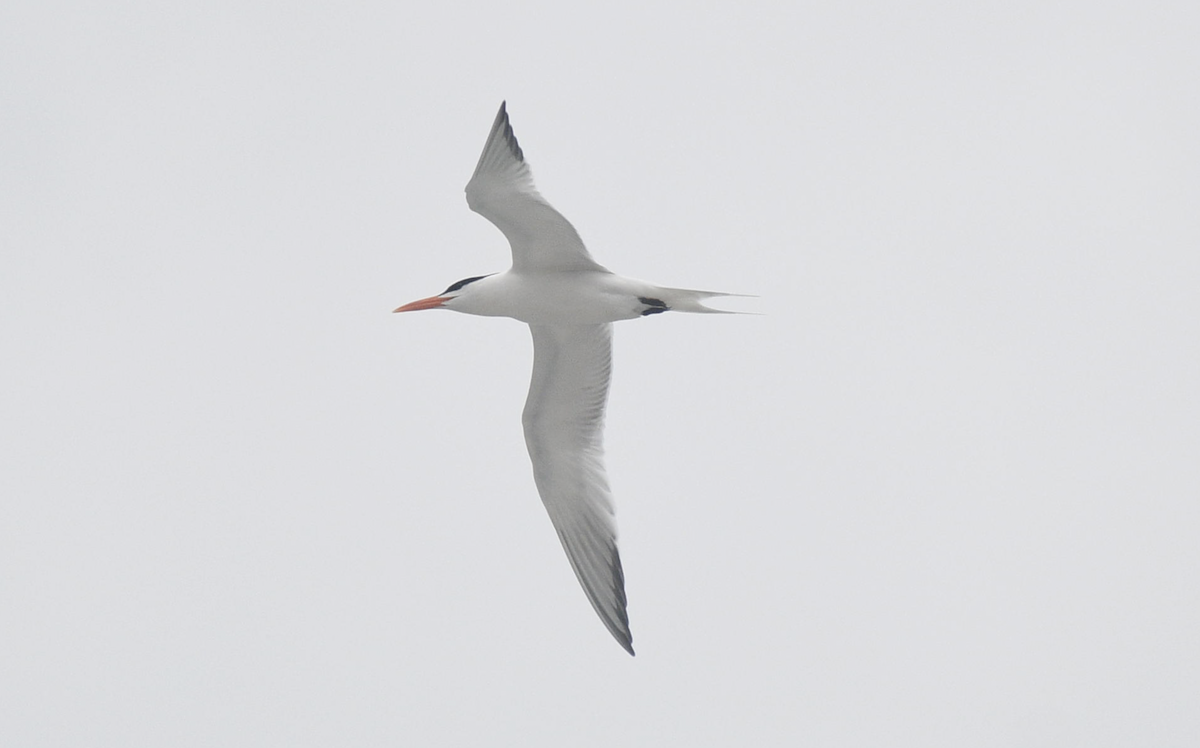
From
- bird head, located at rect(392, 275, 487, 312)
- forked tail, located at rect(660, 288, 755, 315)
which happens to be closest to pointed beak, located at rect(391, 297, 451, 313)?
bird head, located at rect(392, 275, 487, 312)

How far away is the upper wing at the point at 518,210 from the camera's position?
28.2 feet

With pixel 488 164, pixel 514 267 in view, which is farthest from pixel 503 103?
pixel 514 267

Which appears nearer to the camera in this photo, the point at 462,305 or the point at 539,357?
the point at 462,305

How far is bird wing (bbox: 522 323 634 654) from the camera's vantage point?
10039 mm

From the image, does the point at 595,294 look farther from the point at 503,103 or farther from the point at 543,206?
the point at 503,103

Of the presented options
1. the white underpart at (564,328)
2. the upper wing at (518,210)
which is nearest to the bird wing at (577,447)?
the white underpart at (564,328)

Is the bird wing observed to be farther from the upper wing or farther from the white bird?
the upper wing

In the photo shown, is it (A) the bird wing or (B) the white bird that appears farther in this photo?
(A) the bird wing

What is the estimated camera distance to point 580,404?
34.1 ft

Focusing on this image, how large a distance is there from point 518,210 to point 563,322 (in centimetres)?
108

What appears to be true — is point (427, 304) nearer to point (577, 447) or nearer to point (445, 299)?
point (445, 299)

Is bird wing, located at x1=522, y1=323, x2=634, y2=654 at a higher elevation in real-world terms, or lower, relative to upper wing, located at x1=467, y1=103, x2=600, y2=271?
lower

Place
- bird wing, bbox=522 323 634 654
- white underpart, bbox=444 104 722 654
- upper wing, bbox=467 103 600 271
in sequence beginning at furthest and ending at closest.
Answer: bird wing, bbox=522 323 634 654 < white underpart, bbox=444 104 722 654 < upper wing, bbox=467 103 600 271

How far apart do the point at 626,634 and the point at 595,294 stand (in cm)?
241
